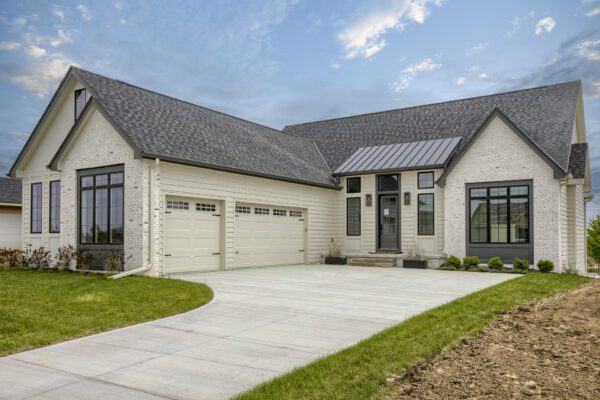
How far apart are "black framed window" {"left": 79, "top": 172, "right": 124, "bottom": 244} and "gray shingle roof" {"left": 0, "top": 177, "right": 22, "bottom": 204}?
10250 mm

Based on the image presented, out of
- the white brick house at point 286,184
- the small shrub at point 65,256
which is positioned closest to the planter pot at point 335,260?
the white brick house at point 286,184

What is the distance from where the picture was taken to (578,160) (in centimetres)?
1984

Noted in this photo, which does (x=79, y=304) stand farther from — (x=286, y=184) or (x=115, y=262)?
(x=286, y=184)

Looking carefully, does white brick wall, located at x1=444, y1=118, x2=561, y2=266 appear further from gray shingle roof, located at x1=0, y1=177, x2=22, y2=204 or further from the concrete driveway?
gray shingle roof, located at x1=0, y1=177, x2=22, y2=204

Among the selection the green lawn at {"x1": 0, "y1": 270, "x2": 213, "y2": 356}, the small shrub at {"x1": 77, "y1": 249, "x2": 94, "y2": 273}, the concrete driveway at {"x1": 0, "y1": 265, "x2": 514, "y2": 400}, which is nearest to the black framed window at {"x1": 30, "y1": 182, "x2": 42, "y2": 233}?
the small shrub at {"x1": 77, "y1": 249, "x2": 94, "y2": 273}

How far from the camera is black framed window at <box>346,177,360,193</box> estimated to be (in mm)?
23609

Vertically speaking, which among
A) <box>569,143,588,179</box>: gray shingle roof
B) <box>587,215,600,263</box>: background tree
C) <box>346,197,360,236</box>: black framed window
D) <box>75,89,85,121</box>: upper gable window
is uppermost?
<box>75,89,85,121</box>: upper gable window

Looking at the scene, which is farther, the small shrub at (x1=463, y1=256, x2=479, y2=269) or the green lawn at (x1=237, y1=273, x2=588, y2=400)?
the small shrub at (x1=463, y1=256, x2=479, y2=269)

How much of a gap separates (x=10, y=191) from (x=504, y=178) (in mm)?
23634

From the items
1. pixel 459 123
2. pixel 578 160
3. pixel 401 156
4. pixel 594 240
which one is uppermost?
pixel 459 123

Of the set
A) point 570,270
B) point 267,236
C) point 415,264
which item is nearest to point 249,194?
point 267,236

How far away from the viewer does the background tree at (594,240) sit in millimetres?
42562

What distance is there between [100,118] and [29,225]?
Answer: 6000 millimetres

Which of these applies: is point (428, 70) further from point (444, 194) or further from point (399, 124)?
point (444, 194)
